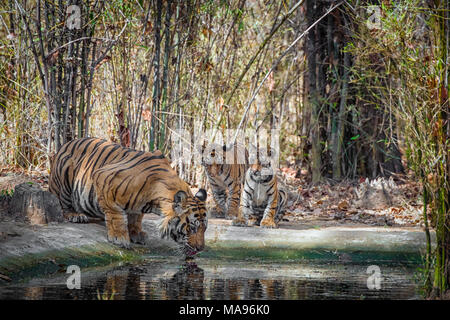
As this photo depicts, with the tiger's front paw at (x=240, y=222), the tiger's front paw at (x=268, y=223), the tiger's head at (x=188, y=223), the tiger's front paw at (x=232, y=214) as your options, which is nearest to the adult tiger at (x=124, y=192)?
the tiger's head at (x=188, y=223)

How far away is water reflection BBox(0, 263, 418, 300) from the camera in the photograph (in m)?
3.92

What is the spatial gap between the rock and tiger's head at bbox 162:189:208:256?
1.20 meters

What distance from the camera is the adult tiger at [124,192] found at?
5.01m

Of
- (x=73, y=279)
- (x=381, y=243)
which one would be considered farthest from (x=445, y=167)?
(x=73, y=279)

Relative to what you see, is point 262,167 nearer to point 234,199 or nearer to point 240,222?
point 240,222

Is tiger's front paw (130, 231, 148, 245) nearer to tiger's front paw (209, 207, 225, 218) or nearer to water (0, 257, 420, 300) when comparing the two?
water (0, 257, 420, 300)

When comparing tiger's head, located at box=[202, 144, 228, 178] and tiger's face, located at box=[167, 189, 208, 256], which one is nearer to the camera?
tiger's face, located at box=[167, 189, 208, 256]

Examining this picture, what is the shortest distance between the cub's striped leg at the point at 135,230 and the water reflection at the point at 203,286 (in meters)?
Answer: 0.65

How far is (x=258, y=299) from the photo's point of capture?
3881mm

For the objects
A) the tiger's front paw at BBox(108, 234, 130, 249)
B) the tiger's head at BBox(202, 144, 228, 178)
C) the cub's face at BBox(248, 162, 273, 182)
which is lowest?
the tiger's front paw at BBox(108, 234, 130, 249)

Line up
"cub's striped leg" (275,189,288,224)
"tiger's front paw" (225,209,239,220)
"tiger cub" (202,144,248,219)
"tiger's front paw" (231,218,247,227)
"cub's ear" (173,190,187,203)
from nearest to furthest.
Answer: "cub's ear" (173,190,187,203), "tiger's front paw" (231,218,247,227), "cub's striped leg" (275,189,288,224), "tiger's front paw" (225,209,239,220), "tiger cub" (202,144,248,219)

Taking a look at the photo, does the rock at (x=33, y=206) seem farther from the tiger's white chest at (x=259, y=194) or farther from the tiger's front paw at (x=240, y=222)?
the tiger's white chest at (x=259, y=194)

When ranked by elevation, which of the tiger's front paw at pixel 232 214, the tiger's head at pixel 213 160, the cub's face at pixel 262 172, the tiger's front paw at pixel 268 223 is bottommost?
the tiger's front paw at pixel 268 223

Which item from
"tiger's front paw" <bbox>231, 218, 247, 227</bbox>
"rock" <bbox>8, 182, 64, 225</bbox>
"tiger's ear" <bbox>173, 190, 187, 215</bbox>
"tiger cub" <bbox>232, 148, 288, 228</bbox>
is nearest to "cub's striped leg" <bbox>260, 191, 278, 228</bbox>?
"tiger cub" <bbox>232, 148, 288, 228</bbox>
